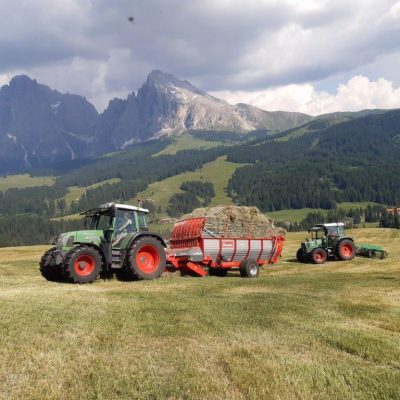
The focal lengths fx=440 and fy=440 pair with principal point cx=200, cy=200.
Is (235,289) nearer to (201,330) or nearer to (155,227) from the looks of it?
(201,330)

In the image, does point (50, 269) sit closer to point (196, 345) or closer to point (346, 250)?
point (196, 345)

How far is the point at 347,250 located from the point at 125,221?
60.0 feet

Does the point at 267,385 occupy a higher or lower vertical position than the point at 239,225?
lower

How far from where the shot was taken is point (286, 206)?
198625 millimetres

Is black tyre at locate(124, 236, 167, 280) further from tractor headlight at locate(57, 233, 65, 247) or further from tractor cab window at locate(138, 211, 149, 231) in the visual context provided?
tractor headlight at locate(57, 233, 65, 247)

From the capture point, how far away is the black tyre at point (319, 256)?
94.3 feet

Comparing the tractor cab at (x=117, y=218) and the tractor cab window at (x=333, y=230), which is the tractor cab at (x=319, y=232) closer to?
the tractor cab window at (x=333, y=230)

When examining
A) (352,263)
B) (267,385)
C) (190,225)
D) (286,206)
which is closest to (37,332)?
(267,385)

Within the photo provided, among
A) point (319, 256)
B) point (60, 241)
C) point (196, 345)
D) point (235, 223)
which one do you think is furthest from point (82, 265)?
point (319, 256)

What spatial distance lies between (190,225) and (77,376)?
1518 cm

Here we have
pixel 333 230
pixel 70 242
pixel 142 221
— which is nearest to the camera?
pixel 70 242

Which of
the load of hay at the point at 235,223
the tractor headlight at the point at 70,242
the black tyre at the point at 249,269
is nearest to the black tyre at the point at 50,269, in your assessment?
the tractor headlight at the point at 70,242

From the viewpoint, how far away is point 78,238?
16078 millimetres

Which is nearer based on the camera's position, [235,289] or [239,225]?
[235,289]
